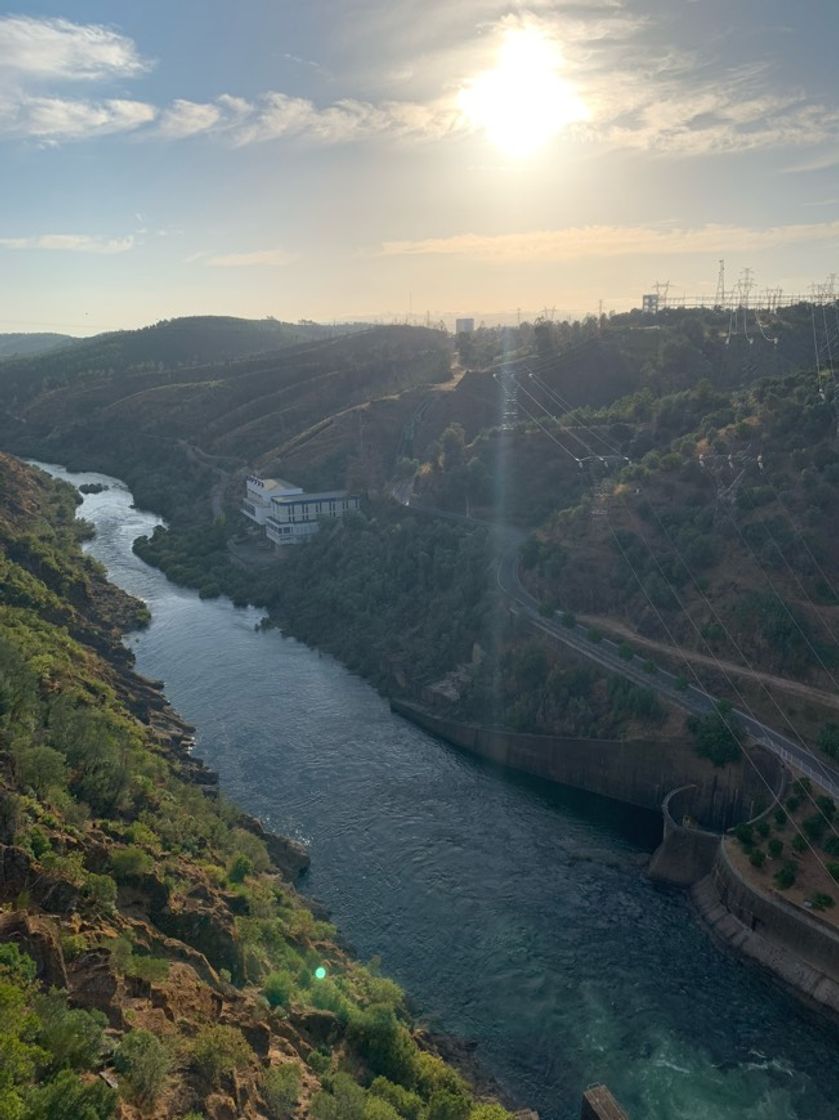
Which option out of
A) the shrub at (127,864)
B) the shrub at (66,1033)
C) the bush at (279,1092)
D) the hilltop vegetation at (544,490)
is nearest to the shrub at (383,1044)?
the bush at (279,1092)

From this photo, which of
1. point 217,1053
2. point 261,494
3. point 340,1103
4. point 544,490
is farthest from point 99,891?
point 261,494

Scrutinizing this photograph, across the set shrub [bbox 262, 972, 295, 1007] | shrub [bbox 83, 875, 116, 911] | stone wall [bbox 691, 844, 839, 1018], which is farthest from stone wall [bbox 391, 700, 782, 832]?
shrub [bbox 83, 875, 116, 911]

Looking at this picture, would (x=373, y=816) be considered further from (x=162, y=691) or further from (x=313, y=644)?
(x=313, y=644)

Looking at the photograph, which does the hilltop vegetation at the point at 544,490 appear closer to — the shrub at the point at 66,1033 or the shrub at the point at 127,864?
the shrub at the point at 127,864

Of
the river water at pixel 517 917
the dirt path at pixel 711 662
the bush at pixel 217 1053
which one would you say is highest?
the dirt path at pixel 711 662

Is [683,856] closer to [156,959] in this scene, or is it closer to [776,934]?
[776,934]

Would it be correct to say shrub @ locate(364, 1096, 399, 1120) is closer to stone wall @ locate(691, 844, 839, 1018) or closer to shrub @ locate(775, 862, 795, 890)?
stone wall @ locate(691, 844, 839, 1018)
